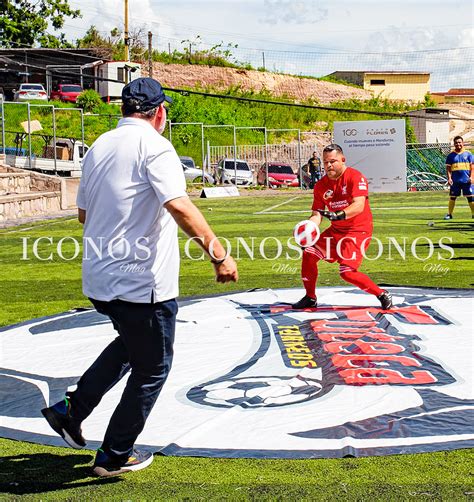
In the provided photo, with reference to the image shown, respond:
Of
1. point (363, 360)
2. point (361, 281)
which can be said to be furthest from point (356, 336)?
point (361, 281)

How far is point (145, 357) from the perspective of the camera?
4523 millimetres

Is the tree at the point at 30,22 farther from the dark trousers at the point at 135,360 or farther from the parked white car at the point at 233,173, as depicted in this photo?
the dark trousers at the point at 135,360

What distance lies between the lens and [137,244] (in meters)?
4.48

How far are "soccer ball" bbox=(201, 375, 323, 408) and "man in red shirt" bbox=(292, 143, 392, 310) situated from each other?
2864 mm

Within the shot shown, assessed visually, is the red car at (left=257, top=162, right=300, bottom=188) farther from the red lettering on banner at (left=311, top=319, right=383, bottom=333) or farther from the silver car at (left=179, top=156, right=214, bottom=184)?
the red lettering on banner at (left=311, top=319, right=383, bottom=333)

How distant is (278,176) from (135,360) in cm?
3866

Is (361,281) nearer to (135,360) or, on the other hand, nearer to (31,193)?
(135,360)

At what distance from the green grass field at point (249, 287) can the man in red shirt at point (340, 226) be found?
1.84m

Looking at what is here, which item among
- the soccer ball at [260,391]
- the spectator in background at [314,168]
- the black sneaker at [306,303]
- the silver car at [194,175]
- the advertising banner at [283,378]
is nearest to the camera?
the advertising banner at [283,378]

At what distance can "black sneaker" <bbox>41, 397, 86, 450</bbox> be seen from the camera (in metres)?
4.81

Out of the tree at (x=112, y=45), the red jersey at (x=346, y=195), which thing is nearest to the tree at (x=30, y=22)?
the tree at (x=112, y=45)

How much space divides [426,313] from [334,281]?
290cm

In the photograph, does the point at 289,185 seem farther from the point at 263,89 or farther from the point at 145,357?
the point at 145,357

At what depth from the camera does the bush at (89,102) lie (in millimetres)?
53094
